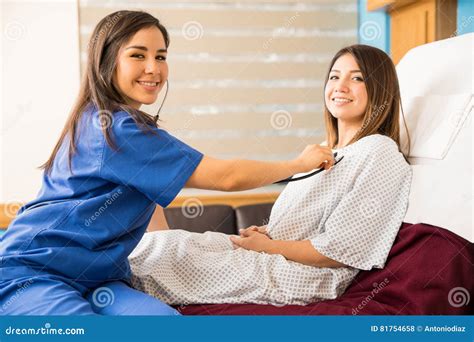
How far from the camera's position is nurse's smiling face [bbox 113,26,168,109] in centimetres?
140

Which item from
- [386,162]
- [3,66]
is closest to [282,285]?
[386,162]

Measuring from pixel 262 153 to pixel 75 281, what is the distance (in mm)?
1860

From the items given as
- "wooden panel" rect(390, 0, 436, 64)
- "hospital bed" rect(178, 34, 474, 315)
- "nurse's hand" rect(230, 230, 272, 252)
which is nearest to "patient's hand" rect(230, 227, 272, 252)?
"nurse's hand" rect(230, 230, 272, 252)

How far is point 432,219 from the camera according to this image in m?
1.58

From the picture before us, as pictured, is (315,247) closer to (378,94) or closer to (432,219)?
(432,219)

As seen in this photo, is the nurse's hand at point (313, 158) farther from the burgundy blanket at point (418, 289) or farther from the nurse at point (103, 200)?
the burgundy blanket at point (418, 289)

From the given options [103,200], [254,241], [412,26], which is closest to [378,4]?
[412,26]

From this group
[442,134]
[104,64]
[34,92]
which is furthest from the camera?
[34,92]

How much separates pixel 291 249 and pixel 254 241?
0.11 metres

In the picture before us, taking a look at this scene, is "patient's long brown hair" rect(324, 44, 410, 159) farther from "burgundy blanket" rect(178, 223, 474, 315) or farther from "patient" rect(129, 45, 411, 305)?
"burgundy blanket" rect(178, 223, 474, 315)

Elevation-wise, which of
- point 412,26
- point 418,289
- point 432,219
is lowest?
point 418,289

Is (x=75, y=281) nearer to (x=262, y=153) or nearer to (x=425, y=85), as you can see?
(x=425, y=85)

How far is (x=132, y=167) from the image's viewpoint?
1.29m
